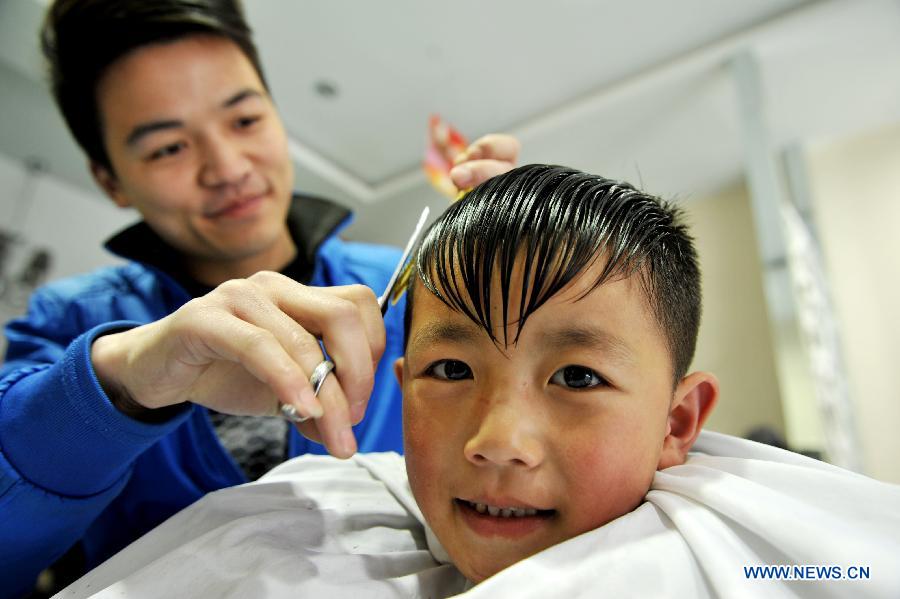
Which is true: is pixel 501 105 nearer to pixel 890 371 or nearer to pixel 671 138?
pixel 671 138

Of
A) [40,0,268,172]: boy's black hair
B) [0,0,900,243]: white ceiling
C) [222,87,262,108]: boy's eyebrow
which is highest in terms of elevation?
[0,0,900,243]: white ceiling

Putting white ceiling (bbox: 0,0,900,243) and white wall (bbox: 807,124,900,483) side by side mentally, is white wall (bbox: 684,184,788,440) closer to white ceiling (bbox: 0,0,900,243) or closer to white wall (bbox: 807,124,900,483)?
white ceiling (bbox: 0,0,900,243)

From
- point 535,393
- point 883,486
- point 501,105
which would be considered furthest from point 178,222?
point 501,105

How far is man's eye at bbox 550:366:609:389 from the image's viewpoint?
62 centimetres

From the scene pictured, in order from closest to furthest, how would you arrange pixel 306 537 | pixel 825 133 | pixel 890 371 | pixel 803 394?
1. pixel 306 537
2. pixel 803 394
3. pixel 890 371
4. pixel 825 133

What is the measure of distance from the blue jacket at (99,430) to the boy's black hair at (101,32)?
0.29m

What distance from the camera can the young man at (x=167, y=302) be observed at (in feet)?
2.08

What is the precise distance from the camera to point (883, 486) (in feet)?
1.85

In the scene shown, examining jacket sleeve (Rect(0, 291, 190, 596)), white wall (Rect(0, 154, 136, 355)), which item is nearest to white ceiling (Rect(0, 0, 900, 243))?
white wall (Rect(0, 154, 136, 355))

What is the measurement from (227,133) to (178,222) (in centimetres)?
19

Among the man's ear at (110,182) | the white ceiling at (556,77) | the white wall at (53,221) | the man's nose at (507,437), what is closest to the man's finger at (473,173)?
the man's nose at (507,437)

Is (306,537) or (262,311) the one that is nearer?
(262,311)

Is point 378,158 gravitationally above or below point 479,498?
above

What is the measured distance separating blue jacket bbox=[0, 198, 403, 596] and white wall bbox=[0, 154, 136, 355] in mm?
2136
